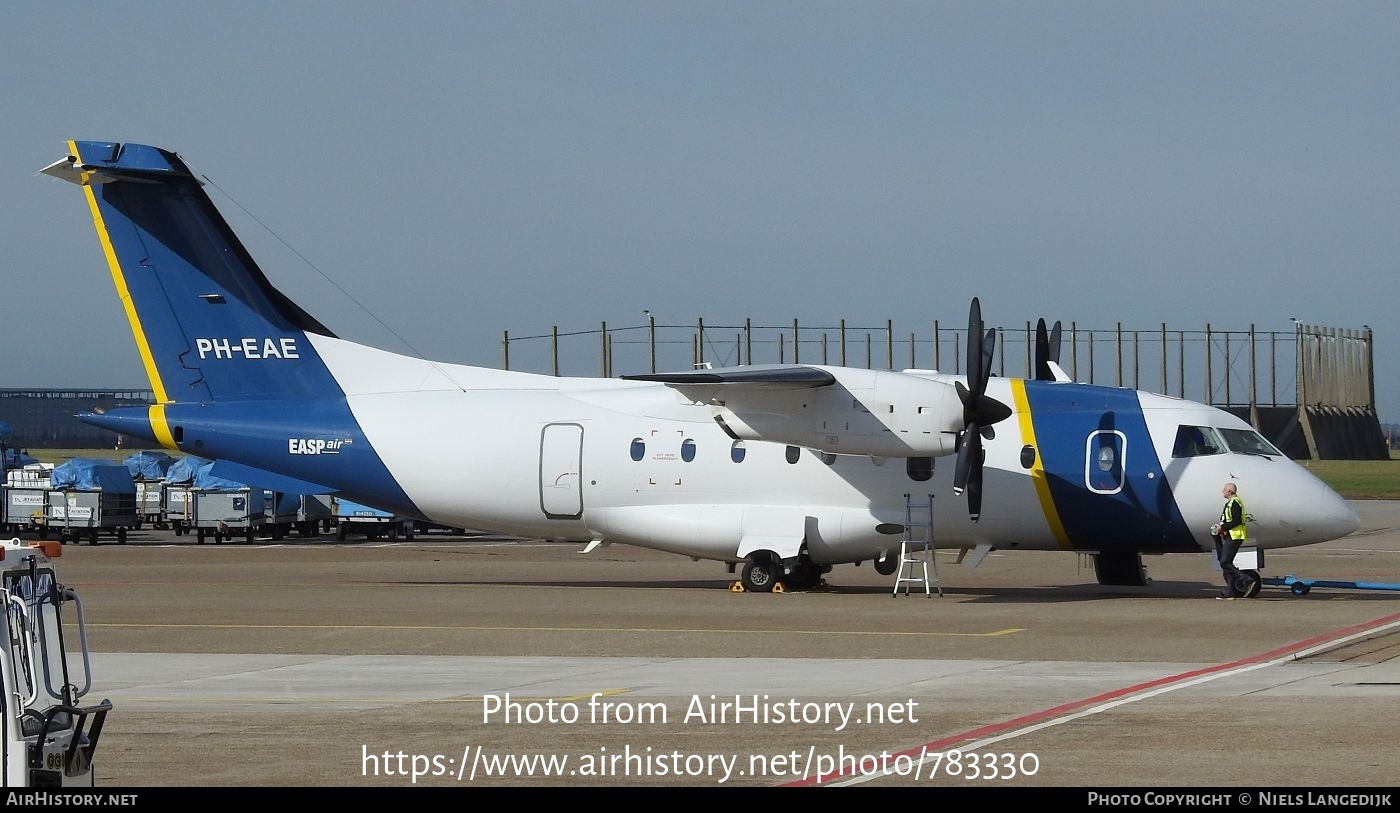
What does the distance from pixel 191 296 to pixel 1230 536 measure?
740 inches

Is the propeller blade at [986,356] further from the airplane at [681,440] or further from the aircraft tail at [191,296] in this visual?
the aircraft tail at [191,296]

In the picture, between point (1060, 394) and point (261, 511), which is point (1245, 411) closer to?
point (261, 511)

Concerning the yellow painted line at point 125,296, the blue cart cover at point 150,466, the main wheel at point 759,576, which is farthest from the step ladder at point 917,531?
the blue cart cover at point 150,466

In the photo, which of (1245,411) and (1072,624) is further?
(1245,411)

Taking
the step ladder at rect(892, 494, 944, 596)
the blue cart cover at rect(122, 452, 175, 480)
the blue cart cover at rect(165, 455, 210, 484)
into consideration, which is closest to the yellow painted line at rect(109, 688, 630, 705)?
the step ladder at rect(892, 494, 944, 596)

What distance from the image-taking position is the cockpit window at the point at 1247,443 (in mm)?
26609

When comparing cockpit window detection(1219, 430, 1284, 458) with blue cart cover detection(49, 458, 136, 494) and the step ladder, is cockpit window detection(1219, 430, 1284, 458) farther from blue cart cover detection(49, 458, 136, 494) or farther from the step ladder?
blue cart cover detection(49, 458, 136, 494)

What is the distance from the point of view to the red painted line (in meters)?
11.9

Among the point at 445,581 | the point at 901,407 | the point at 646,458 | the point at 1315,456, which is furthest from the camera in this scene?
the point at 1315,456

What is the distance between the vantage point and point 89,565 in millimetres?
36125

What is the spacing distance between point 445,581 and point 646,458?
5573 millimetres

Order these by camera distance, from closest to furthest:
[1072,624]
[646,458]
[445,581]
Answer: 1. [1072,624]
2. [646,458]
3. [445,581]

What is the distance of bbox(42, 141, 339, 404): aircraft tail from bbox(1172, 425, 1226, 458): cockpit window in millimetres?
15002

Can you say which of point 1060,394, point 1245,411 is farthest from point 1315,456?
point 1060,394
